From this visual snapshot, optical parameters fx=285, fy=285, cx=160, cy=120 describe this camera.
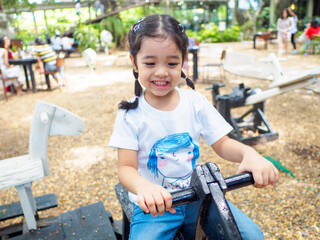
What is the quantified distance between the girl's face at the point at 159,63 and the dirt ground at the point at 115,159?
1.91m

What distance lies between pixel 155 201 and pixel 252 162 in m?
0.48

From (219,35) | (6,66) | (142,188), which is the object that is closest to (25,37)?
(6,66)

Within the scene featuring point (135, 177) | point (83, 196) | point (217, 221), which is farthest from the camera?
point (83, 196)

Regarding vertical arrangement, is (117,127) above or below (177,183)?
above

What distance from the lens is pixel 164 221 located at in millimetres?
1331

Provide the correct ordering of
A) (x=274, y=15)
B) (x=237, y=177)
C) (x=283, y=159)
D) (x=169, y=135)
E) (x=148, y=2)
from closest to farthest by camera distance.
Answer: (x=237, y=177) → (x=169, y=135) → (x=283, y=159) → (x=148, y=2) → (x=274, y=15)

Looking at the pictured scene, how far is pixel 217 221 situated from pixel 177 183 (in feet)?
1.95

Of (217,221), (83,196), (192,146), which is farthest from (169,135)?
(83,196)

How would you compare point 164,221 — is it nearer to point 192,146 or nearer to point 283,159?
point 192,146

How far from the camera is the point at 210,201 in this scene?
886 mm

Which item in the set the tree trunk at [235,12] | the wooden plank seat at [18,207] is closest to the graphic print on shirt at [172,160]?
the wooden plank seat at [18,207]

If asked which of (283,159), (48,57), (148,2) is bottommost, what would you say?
(283,159)

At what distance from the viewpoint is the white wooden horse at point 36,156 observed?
6.63 ft

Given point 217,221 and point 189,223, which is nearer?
point 217,221
